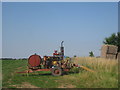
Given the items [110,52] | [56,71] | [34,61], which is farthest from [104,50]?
[34,61]

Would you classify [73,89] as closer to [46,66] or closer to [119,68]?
[119,68]

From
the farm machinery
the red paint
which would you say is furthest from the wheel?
the red paint

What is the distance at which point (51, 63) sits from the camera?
1590 cm

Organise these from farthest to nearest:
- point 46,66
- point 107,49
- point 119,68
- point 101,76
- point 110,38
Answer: point 110,38 < point 107,49 < point 46,66 < point 119,68 < point 101,76

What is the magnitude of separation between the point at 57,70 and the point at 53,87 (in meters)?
4.74

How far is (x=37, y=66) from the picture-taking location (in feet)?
50.8

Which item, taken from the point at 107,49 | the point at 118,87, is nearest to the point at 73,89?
the point at 118,87

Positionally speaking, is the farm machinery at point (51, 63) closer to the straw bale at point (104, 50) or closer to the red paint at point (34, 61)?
the red paint at point (34, 61)

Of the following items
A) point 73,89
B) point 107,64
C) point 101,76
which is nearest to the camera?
point 73,89

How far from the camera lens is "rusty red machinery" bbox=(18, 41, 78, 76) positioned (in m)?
15.1

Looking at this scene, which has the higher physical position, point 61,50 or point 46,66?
point 61,50

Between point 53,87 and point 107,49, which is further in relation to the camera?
point 107,49

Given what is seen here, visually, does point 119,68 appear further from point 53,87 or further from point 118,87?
point 53,87

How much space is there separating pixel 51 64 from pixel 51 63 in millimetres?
67
